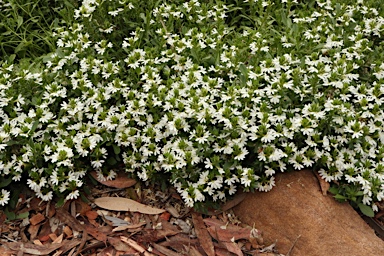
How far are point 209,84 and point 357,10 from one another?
5.54 feet

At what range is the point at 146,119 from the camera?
3609 millimetres

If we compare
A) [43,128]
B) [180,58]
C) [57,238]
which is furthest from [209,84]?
[57,238]

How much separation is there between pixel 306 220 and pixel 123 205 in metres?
1.32

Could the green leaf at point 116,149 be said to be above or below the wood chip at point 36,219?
above

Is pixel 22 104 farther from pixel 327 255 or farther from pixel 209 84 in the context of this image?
pixel 327 255

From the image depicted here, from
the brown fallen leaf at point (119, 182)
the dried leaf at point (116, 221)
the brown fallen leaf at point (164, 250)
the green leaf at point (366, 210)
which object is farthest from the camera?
the brown fallen leaf at point (119, 182)

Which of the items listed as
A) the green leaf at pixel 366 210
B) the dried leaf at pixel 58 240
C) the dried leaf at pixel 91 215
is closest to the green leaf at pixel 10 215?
the dried leaf at pixel 58 240

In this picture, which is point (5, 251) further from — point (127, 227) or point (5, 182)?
point (127, 227)

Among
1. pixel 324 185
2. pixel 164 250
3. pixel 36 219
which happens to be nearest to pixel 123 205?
pixel 164 250

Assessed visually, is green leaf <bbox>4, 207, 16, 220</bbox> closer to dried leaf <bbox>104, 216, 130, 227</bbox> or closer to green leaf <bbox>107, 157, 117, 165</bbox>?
dried leaf <bbox>104, 216, 130, 227</bbox>

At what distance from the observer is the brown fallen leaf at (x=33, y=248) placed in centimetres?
340

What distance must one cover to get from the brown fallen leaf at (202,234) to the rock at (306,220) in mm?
280

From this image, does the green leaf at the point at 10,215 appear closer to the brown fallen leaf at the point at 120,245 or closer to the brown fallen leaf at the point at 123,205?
the brown fallen leaf at the point at 123,205

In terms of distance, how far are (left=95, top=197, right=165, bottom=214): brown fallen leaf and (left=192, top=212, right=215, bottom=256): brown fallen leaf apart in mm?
265
